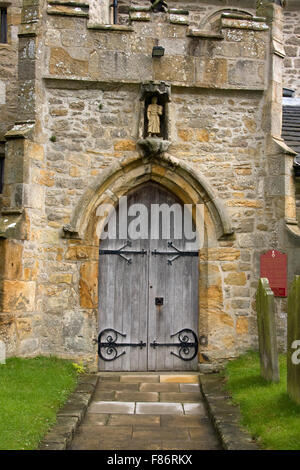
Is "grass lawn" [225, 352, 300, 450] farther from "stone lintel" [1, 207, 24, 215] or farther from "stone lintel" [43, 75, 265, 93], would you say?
"stone lintel" [43, 75, 265, 93]

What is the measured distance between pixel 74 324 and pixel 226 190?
3.05 metres

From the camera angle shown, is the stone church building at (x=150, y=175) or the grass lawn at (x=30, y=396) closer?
the grass lawn at (x=30, y=396)

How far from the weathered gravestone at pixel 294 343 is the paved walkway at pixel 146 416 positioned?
909mm

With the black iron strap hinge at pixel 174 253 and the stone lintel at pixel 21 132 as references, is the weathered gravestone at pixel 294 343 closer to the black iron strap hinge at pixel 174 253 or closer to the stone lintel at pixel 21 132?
the black iron strap hinge at pixel 174 253

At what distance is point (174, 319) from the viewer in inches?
337

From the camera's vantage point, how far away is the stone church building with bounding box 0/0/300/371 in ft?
27.1

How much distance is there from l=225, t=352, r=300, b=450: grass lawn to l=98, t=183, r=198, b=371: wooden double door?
3.88ft

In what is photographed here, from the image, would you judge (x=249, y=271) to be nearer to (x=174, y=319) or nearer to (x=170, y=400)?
(x=174, y=319)

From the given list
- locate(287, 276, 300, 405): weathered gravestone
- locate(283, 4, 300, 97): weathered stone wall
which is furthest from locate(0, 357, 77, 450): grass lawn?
locate(283, 4, 300, 97): weathered stone wall

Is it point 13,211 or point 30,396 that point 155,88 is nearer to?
point 13,211

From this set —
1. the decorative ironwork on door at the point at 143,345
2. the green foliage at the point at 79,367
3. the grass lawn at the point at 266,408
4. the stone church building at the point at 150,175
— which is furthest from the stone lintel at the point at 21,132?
the grass lawn at the point at 266,408

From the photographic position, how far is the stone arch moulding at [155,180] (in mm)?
8328

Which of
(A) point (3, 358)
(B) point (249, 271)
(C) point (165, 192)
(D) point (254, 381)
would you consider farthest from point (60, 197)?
(D) point (254, 381)

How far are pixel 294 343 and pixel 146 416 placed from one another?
6.37ft
